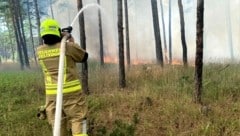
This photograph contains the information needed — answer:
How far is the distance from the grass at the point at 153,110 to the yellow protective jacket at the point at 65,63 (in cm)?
149

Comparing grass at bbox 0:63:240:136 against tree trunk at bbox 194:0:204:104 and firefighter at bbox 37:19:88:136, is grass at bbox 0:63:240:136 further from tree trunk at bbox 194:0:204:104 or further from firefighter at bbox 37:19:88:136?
firefighter at bbox 37:19:88:136

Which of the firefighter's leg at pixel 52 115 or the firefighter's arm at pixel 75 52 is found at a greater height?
A: the firefighter's arm at pixel 75 52

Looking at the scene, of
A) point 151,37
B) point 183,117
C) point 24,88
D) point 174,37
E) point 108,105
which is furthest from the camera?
point 151,37

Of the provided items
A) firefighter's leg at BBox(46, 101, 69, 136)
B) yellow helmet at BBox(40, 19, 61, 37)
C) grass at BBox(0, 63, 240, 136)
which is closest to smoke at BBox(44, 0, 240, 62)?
grass at BBox(0, 63, 240, 136)

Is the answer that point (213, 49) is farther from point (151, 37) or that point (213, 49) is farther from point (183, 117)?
point (183, 117)

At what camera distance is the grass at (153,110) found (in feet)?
22.6

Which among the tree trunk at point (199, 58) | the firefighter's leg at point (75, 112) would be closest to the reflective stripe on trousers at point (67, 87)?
the firefighter's leg at point (75, 112)

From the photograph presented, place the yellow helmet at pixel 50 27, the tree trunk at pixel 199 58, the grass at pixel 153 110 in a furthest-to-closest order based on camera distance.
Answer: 1. the tree trunk at pixel 199 58
2. the grass at pixel 153 110
3. the yellow helmet at pixel 50 27

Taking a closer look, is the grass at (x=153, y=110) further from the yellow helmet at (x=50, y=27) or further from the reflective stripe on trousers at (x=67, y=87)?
the yellow helmet at (x=50, y=27)

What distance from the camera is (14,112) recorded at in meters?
9.10

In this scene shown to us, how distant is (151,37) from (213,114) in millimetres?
56260

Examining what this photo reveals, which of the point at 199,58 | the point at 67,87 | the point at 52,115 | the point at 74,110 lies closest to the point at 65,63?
the point at 67,87

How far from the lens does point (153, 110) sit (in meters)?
8.11

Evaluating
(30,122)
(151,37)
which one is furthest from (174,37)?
(30,122)
